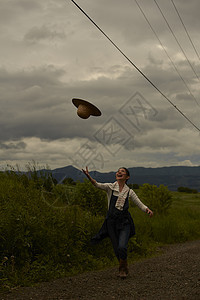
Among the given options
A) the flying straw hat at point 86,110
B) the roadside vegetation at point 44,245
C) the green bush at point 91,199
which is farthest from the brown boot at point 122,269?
the green bush at point 91,199

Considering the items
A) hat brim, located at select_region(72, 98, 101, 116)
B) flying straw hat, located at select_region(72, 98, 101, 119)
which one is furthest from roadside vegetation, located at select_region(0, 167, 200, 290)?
hat brim, located at select_region(72, 98, 101, 116)

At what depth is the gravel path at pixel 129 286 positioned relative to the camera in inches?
247

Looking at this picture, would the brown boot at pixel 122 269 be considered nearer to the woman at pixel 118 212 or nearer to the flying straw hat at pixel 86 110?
the woman at pixel 118 212

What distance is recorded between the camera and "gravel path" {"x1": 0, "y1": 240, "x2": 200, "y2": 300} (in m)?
6.29

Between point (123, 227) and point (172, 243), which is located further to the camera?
point (172, 243)

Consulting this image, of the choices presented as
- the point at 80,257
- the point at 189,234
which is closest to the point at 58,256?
the point at 80,257

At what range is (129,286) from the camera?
270 inches

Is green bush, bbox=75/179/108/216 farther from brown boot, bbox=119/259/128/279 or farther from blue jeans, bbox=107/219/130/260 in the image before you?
brown boot, bbox=119/259/128/279

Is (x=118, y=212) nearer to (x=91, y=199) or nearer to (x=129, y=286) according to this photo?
(x=129, y=286)

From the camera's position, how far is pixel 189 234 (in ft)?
54.7

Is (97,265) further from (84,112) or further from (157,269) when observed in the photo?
(84,112)

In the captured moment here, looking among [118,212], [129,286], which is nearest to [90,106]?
[118,212]

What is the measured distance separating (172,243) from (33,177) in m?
6.09

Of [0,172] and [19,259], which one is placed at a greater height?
[0,172]
